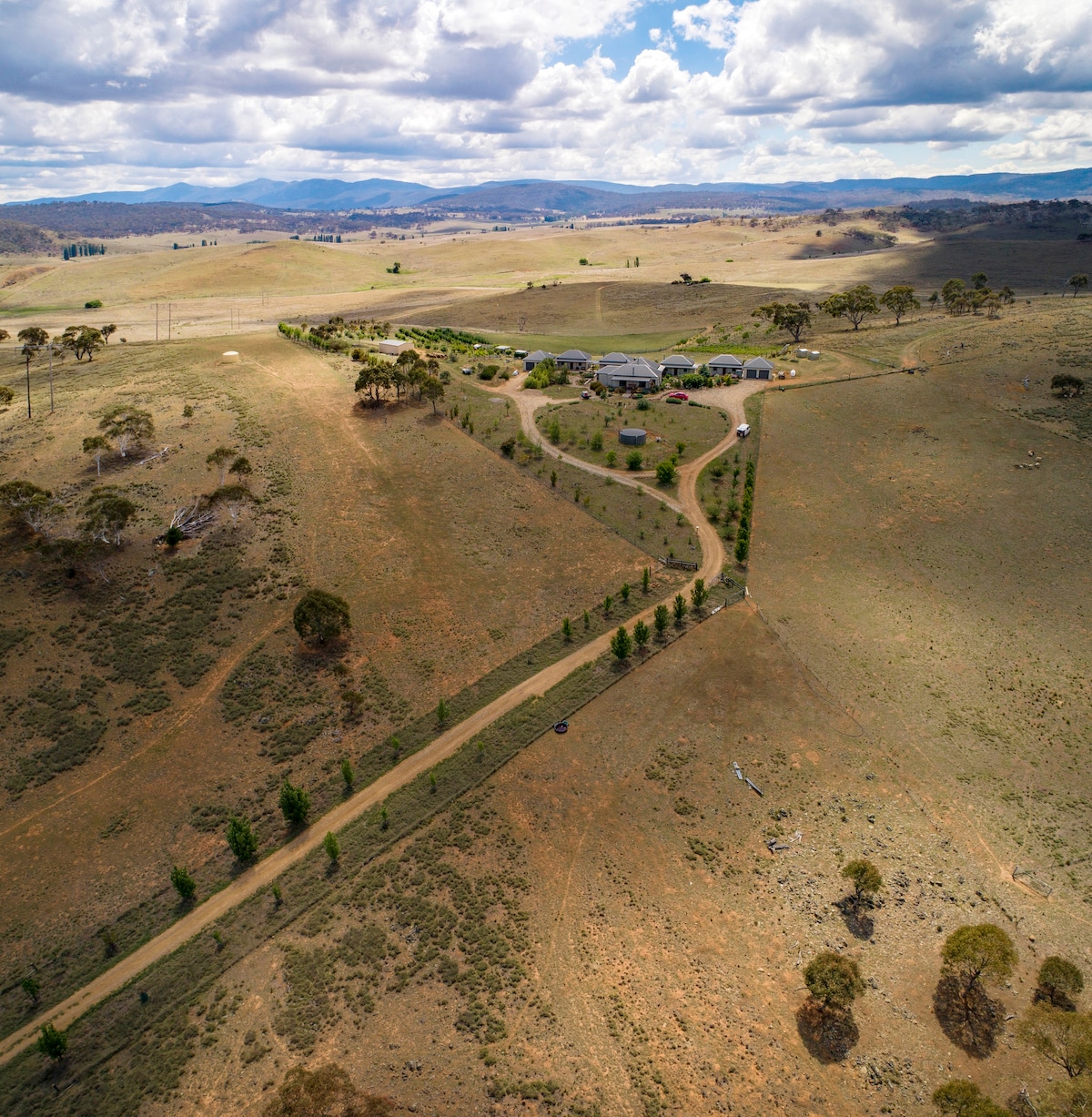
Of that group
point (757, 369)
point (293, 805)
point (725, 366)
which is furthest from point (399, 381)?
point (293, 805)

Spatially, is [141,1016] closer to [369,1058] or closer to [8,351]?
[369,1058]

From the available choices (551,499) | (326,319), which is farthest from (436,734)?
(326,319)

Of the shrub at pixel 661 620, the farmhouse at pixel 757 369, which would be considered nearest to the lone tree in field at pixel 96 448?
the shrub at pixel 661 620

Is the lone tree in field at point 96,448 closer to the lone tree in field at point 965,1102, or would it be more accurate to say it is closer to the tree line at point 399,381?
the tree line at point 399,381

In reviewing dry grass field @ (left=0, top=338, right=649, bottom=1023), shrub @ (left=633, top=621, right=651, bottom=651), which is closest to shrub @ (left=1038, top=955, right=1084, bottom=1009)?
shrub @ (left=633, top=621, right=651, bottom=651)

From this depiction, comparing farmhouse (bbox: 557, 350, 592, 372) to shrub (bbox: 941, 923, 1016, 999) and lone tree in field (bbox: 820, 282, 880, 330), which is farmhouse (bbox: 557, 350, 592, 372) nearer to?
lone tree in field (bbox: 820, 282, 880, 330)
